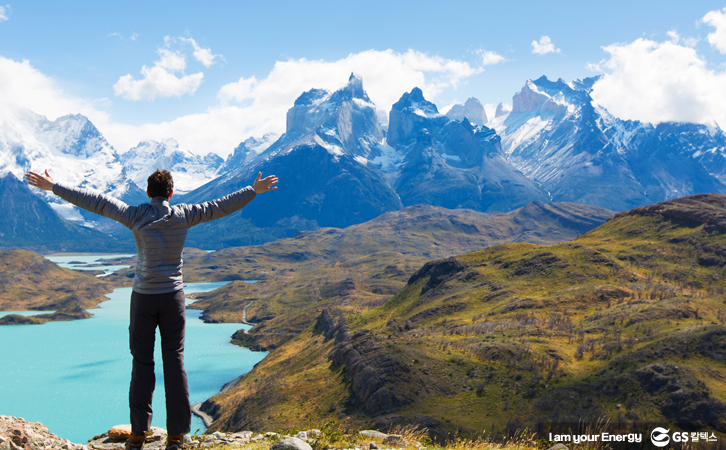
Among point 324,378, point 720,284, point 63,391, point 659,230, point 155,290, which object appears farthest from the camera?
point 63,391

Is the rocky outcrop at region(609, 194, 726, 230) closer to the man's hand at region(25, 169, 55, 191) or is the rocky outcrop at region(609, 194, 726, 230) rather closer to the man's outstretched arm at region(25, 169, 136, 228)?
the man's outstretched arm at region(25, 169, 136, 228)

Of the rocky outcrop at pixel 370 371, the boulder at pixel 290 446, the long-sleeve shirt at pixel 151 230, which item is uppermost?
the long-sleeve shirt at pixel 151 230

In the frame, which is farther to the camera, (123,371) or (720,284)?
(123,371)

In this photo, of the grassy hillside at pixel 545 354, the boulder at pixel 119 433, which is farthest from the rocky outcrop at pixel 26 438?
the grassy hillside at pixel 545 354

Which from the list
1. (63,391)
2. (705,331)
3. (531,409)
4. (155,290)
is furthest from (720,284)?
(63,391)

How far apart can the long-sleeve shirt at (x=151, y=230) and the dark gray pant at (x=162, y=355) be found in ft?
1.27

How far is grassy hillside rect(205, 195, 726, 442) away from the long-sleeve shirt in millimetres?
49912

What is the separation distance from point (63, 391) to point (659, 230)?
202671mm

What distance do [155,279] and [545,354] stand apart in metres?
71.1

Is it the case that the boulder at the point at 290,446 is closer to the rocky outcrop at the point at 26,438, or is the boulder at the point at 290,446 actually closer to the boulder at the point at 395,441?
the boulder at the point at 395,441

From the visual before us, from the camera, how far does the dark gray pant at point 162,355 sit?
41.9 feet

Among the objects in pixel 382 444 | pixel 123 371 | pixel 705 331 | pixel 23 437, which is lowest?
pixel 123 371

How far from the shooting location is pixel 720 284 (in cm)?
11394

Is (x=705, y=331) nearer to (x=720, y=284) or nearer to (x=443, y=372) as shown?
(x=443, y=372)
